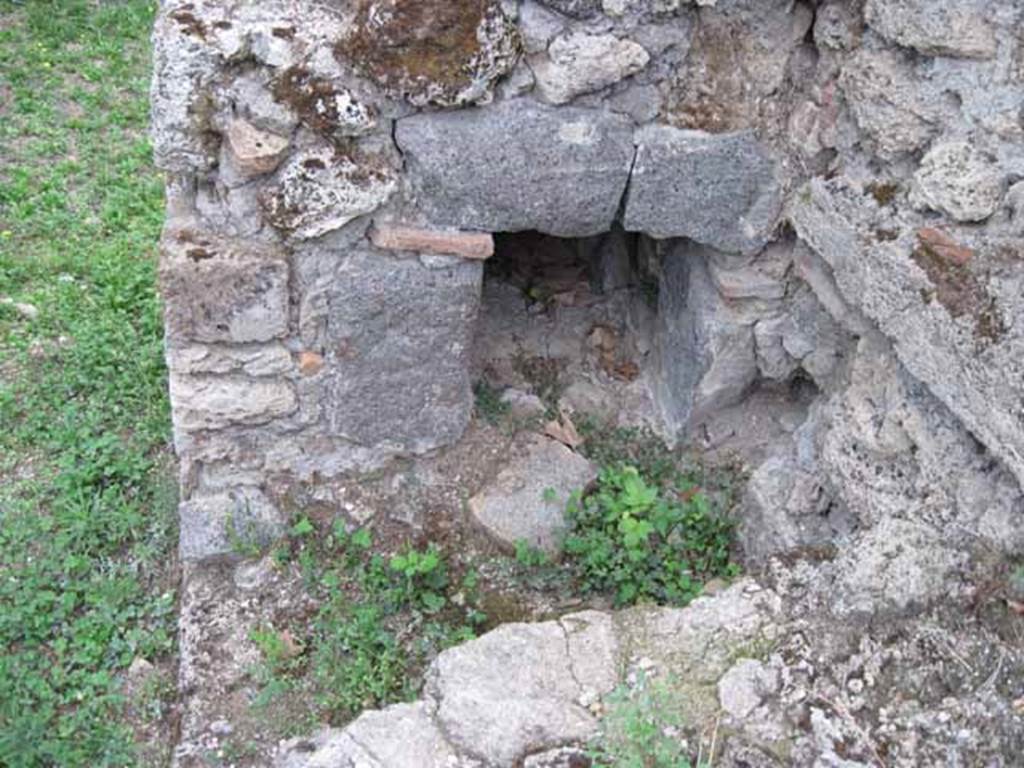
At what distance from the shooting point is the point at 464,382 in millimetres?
3299

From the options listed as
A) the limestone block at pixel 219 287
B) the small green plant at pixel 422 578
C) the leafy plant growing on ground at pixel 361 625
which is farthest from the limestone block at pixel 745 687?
the limestone block at pixel 219 287

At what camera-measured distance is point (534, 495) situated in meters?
3.37

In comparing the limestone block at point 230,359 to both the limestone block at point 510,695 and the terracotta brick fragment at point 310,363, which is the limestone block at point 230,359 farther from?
the limestone block at point 510,695

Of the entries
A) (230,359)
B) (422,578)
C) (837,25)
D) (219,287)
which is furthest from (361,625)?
(837,25)

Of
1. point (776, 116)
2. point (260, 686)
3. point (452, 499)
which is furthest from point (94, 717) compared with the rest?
point (776, 116)

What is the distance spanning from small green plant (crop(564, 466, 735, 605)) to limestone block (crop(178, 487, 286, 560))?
88 centimetres

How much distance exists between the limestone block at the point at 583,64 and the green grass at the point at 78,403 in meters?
1.84

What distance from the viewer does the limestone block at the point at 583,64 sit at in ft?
9.10

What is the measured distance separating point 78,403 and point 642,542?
2.14m

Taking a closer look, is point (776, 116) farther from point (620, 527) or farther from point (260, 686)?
point (260, 686)

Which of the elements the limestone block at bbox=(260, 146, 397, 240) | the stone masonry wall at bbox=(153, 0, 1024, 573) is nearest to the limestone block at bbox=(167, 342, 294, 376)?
the stone masonry wall at bbox=(153, 0, 1024, 573)

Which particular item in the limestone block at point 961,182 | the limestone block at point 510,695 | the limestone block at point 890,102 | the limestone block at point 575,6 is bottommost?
the limestone block at point 510,695

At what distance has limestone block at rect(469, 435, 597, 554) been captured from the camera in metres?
3.30

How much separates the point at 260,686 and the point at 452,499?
2.55 ft
